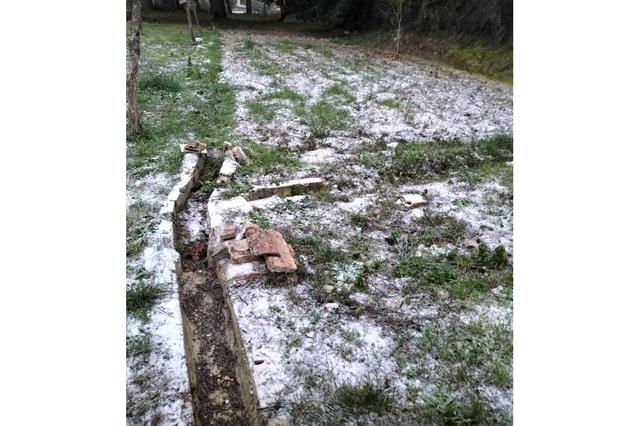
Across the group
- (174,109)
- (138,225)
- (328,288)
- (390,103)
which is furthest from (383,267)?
(390,103)

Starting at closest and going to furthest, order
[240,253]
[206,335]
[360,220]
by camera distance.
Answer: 1. [206,335]
2. [240,253]
3. [360,220]

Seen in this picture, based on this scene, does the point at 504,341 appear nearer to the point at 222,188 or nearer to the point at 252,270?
the point at 252,270

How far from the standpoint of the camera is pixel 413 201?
504cm

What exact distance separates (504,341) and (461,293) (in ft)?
1.93

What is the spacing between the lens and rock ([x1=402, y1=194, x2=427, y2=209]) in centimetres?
502

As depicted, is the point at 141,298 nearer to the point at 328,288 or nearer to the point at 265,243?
the point at 265,243

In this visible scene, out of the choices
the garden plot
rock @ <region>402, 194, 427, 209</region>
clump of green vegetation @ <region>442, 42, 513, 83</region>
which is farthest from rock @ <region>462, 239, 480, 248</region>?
clump of green vegetation @ <region>442, 42, 513, 83</region>

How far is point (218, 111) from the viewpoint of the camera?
8133 millimetres

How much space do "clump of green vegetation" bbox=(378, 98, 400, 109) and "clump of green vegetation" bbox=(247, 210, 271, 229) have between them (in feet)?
16.8

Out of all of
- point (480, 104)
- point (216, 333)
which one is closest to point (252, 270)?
point (216, 333)

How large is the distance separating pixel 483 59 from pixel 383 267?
1082cm

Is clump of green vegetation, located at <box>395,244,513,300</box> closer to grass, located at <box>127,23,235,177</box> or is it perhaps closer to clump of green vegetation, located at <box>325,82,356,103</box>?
grass, located at <box>127,23,235,177</box>

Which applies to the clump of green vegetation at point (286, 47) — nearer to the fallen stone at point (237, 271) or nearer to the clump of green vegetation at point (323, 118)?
the clump of green vegetation at point (323, 118)

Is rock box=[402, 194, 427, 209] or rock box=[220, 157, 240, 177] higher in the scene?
rock box=[220, 157, 240, 177]
